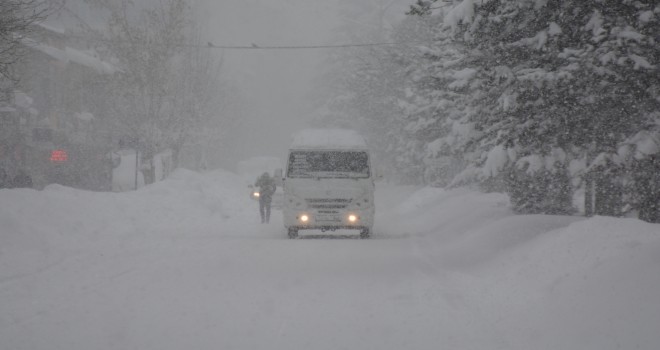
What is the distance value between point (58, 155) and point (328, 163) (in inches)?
693

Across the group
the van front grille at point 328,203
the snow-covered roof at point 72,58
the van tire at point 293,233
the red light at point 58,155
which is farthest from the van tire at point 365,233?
the snow-covered roof at point 72,58

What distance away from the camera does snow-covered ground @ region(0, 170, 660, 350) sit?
6309mm

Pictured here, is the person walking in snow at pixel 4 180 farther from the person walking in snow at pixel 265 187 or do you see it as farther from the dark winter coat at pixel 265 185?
the dark winter coat at pixel 265 185

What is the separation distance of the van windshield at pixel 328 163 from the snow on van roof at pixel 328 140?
0.17 m

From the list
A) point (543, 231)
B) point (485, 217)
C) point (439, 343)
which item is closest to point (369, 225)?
point (485, 217)

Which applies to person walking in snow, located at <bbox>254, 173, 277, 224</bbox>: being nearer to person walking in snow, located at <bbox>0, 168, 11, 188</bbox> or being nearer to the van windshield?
the van windshield

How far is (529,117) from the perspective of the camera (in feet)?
37.2

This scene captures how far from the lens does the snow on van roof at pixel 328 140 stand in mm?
16734

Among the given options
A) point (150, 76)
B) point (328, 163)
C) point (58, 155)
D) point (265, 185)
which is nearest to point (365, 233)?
point (328, 163)

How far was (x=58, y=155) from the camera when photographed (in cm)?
2955

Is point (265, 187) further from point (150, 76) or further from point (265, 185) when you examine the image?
point (150, 76)

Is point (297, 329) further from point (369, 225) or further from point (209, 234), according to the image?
point (209, 234)

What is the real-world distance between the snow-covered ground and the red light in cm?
1425

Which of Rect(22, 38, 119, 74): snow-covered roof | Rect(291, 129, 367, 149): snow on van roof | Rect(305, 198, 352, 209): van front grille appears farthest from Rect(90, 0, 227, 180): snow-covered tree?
Rect(305, 198, 352, 209): van front grille
